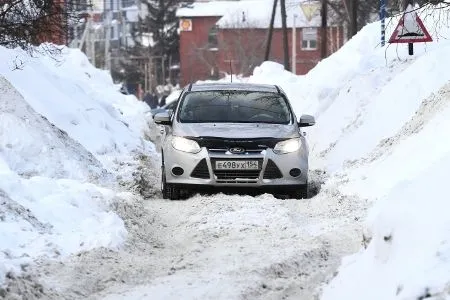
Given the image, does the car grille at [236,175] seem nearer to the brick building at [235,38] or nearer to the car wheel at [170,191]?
the car wheel at [170,191]

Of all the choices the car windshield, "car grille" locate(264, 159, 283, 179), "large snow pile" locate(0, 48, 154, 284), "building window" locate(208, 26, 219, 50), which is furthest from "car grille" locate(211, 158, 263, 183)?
"building window" locate(208, 26, 219, 50)

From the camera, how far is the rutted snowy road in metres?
5.71

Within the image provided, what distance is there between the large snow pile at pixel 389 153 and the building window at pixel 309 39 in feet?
164

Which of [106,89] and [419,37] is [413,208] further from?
[106,89]

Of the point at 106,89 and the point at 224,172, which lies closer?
the point at 224,172

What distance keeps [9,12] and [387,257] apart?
33.1 feet

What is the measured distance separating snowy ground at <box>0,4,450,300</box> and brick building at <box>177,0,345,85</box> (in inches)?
2062

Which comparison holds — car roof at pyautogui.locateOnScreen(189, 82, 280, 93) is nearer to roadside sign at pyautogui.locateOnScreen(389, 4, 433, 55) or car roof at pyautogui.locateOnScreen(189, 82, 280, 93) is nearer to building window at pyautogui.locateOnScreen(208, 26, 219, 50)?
roadside sign at pyautogui.locateOnScreen(389, 4, 433, 55)

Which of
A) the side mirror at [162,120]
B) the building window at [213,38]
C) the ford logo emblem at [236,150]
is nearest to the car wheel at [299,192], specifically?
the ford logo emblem at [236,150]

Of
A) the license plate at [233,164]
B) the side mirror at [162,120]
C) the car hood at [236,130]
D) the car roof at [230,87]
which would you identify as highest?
the car roof at [230,87]

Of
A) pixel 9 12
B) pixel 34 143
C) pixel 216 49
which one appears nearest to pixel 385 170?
pixel 34 143

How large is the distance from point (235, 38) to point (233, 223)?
65205 mm

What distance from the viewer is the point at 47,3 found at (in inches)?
549

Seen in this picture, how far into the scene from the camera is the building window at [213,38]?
8136 cm
